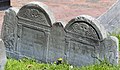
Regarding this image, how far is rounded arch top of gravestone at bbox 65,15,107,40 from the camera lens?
564cm

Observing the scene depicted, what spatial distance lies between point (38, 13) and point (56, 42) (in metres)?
0.52

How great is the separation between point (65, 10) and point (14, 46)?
3664 millimetres

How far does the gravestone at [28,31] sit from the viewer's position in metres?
6.14

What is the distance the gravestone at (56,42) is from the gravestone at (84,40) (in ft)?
0.29

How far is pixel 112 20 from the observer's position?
824 centimetres

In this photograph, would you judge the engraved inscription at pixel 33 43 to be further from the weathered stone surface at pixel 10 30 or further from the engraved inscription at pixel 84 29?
the engraved inscription at pixel 84 29

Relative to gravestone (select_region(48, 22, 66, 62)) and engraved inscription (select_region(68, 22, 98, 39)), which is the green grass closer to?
gravestone (select_region(48, 22, 66, 62))

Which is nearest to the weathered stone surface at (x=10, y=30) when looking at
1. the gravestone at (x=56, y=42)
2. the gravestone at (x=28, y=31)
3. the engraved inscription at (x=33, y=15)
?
the gravestone at (x=28, y=31)

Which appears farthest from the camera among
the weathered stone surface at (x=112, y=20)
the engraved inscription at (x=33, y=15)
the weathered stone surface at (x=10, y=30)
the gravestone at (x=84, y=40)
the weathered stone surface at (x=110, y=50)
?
the weathered stone surface at (x=112, y=20)

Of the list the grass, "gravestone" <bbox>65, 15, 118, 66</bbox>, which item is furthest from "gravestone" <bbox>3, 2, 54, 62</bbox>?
"gravestone" <bbox>65, 15, 118, 66</bbox>

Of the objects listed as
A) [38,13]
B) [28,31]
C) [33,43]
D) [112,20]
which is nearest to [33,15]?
[38,13]

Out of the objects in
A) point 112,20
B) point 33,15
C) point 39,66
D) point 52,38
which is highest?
point 33,15

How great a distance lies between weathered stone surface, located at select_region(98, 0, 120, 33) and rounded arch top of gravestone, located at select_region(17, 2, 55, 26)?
2.09m

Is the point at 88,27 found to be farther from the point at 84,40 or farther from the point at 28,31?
the point at 28,31
